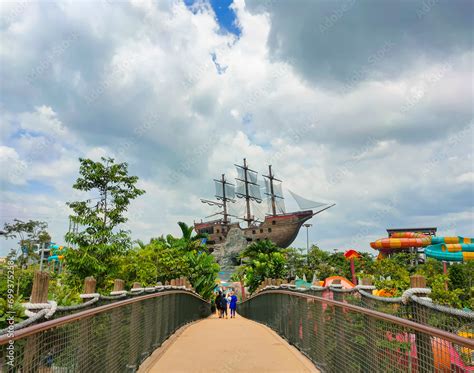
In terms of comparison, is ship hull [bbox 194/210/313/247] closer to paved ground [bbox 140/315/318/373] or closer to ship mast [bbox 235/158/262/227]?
ship mast [bbox 235/158/262/227]

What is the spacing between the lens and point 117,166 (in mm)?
16859

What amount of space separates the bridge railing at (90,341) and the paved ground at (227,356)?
0.42 metres

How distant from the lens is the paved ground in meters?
6.14

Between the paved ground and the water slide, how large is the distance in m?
52.1

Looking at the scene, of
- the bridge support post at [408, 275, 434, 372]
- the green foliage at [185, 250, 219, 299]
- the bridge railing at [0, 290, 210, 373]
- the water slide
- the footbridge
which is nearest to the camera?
the bridge railing at [0, 290, 210, 373]

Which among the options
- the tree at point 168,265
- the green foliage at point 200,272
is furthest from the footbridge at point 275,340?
the green foliage at point 200,272

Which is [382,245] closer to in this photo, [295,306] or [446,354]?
[295,306]

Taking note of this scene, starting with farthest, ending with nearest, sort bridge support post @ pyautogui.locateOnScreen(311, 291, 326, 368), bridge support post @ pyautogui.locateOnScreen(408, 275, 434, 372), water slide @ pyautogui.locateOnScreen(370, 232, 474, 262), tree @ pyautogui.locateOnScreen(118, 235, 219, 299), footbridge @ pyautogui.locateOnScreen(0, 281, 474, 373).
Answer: water slide @ pyautogui.locateOnScreen(370, 232, 474, 262), tree @ pyautogui.locateOnScreen(118, 235, 219, 299), bridge support post @ pyautogui.locateOnScreen(311, 291, 326, 368), bridge support post @ pyautogui.locateOnScreen(408, 275, 434, 372), footbridge @ pyautogui.locateOnScreen(0, 281, 474, 373)

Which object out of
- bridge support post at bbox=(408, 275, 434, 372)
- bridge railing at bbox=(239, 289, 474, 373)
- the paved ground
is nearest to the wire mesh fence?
bridge support post at bbox=(408, 275, 434, 372)

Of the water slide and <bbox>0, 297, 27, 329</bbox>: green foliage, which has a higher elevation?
the water slide

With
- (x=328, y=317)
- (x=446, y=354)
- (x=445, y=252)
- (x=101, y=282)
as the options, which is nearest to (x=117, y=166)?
(x=101, y=282)

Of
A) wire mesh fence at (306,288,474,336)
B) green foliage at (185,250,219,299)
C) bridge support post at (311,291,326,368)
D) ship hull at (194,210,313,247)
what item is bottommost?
bridge support post at (311,291,326,368)

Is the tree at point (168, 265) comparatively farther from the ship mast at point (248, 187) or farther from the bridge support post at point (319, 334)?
the ship mast at point (248, 187)

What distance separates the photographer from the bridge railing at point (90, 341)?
2.77 m
